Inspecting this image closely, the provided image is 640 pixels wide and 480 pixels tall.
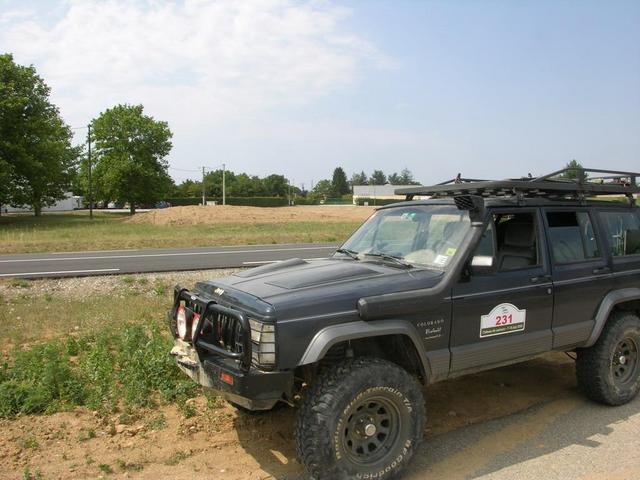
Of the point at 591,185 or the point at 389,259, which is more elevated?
the point at 591,185

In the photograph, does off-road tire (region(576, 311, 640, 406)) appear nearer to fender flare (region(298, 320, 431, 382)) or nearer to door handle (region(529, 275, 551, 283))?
door handle (region(529, 275, 551, 283))

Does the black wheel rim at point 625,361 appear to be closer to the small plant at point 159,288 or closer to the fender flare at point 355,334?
the fender flare at point 355,334

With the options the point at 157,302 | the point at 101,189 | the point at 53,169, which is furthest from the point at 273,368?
the point at 101,189

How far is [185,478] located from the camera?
3.77 metres

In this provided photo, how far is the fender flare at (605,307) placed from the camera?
4.86 meters

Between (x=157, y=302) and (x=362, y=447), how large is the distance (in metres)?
6.54

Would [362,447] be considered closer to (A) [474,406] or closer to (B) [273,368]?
(B) [273,368]

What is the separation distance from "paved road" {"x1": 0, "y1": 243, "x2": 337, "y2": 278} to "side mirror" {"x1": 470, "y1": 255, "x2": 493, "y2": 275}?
11335mm

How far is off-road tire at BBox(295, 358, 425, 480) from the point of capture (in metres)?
3.38

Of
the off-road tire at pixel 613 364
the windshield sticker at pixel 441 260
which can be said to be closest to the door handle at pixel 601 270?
the off-road tire at pixel 613 364

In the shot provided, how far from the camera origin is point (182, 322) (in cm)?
423

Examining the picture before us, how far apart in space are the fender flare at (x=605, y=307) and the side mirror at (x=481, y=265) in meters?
1.52

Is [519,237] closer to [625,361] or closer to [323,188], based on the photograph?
[625,361]

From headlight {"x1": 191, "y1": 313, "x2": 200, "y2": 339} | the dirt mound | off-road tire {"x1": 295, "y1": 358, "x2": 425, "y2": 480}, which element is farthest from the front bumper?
the dirt mound
